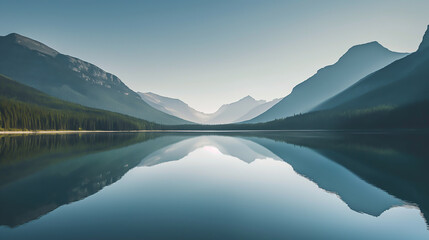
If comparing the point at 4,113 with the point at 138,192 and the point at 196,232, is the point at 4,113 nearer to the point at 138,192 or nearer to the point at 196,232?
the point at 138,192

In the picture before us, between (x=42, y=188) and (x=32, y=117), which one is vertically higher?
(x=32, y=117)

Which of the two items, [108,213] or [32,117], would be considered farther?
[32,117]

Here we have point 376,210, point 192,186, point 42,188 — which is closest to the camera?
point 376,210

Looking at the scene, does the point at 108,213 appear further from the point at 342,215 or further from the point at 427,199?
the point at 427,199

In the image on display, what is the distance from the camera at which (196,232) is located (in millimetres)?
9297

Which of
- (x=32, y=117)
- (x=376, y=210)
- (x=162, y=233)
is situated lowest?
(x=376, y=210)

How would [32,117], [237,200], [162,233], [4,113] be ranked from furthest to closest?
[32,117] → [4,113] → [237,200] → [162,233]

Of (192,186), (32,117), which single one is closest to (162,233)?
(192,186)

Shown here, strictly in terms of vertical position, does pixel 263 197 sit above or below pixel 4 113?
below

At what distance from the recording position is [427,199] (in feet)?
45.2

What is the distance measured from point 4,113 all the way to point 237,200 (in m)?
142

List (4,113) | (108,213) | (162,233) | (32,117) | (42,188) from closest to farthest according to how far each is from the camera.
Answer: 1. (162,233)
2. (108,213)
3. (42,188)
4. (4,113)
5. (32,117)

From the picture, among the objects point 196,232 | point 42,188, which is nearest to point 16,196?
point 42,188

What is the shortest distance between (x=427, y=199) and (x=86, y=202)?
22433mm
